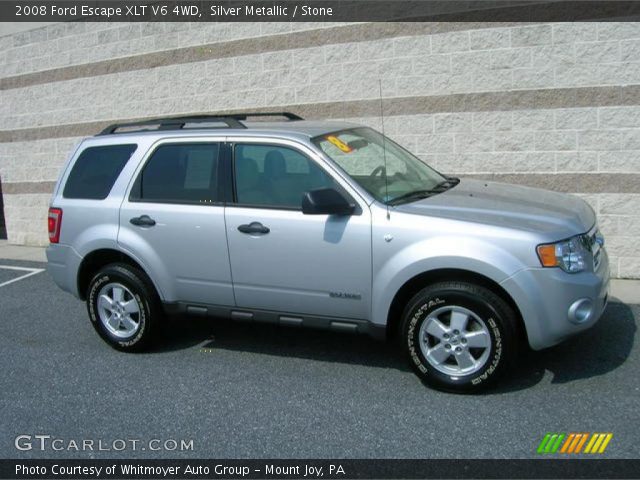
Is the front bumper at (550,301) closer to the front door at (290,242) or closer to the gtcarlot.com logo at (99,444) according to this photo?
the front door at (290,242)

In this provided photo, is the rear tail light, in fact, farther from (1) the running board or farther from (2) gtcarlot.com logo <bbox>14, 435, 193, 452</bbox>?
(2) gtcarlot.com logo <bbox>14, 435, 193, 452</bbox>

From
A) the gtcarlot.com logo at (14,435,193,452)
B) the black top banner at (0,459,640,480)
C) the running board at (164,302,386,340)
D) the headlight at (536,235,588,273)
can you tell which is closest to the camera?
the black top banner at (0,459,640,480)

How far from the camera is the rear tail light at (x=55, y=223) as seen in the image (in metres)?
6.32

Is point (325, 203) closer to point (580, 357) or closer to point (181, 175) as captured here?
point (181, 175)

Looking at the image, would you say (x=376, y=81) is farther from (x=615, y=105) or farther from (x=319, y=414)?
(x=319, y=414)

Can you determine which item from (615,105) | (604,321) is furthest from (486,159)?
(604,321)

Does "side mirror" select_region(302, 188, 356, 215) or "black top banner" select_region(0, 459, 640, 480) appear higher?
"side mirror" select_region(302, 188, 356, 215)

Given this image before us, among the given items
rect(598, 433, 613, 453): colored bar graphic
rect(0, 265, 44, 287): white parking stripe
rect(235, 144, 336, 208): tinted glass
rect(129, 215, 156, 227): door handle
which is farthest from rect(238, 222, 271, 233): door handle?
rect(0, 265, 44, 287): white parking stripe

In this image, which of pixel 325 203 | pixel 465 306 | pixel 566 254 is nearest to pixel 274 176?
pixel 325 203

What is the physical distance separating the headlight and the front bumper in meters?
0.04

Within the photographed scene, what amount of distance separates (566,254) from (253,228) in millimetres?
2210

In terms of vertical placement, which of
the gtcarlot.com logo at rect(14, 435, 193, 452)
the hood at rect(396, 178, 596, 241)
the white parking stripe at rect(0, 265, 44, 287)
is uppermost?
the hood at rect(396, 178, 596, 241)

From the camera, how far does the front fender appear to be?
4627 millimetres

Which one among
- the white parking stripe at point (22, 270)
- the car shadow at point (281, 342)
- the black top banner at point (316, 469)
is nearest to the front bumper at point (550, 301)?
the black top banner at point (316, 469)
